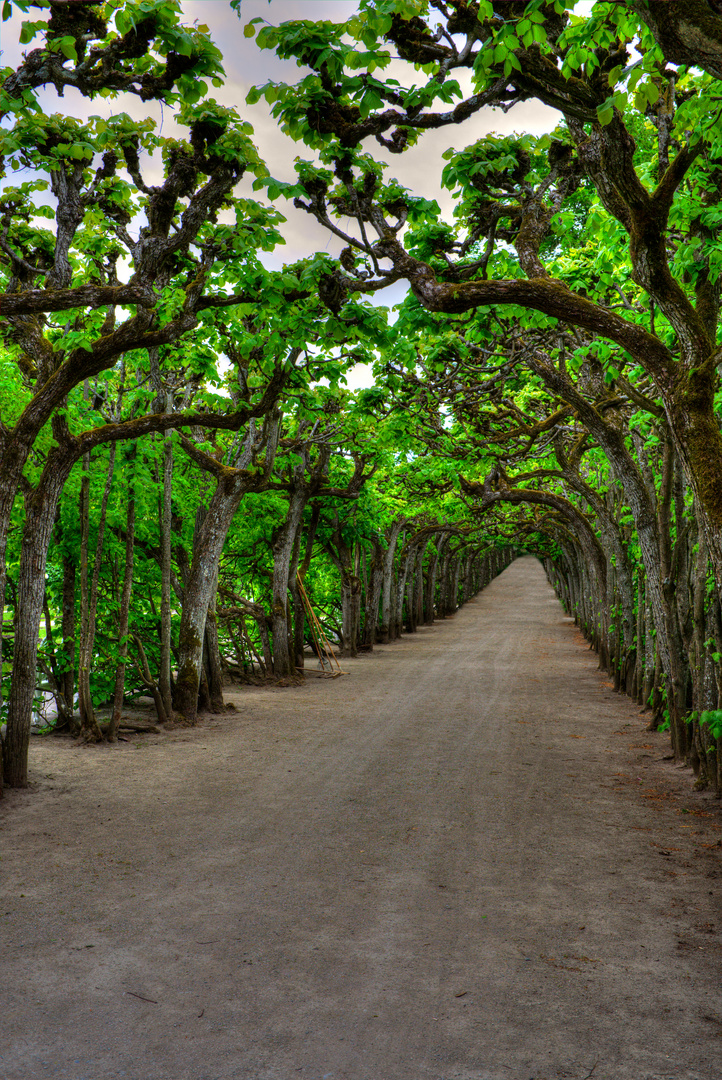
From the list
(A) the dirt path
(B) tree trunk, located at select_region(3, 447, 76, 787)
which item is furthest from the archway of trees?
(A) the dirt path

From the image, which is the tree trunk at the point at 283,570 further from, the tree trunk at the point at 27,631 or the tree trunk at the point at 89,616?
the tree trunk at the point at 27,631

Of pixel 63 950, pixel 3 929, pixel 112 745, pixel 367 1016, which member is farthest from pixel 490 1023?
pixel 112 745

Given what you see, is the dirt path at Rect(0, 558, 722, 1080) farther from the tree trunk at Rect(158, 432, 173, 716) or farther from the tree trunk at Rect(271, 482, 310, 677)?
the tree trunk at Rect(271, 482, 310, 677)

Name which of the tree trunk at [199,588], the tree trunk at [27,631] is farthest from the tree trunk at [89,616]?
the tree trunk at [199,588]

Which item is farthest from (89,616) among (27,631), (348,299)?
(348,299)

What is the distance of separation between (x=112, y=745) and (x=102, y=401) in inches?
209

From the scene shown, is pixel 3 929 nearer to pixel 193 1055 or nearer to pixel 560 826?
pixel 193 1055

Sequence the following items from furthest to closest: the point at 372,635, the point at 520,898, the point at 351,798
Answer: the point at 372,635 → the point at 351,798 → the point at 520,898

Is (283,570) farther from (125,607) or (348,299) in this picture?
(348,299)

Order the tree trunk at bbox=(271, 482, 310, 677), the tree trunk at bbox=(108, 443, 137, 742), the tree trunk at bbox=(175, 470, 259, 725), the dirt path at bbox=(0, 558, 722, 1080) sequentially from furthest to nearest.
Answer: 1. the tree trunk at bbox=(271, 482, 310, 677)
2. the tree trunk at bbox=(175, 470, 259, 725)
3. the tree trunk at bbox=(108, 443, 137, 742)
4. the dirt path at bbox=(0, 558, 722, 1080)

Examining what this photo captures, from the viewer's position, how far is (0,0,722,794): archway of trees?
199 inches

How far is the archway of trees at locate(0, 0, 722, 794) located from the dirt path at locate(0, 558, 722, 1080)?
1.57 m

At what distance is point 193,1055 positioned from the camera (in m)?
3.39

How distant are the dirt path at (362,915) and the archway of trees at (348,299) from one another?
5.14 feet
